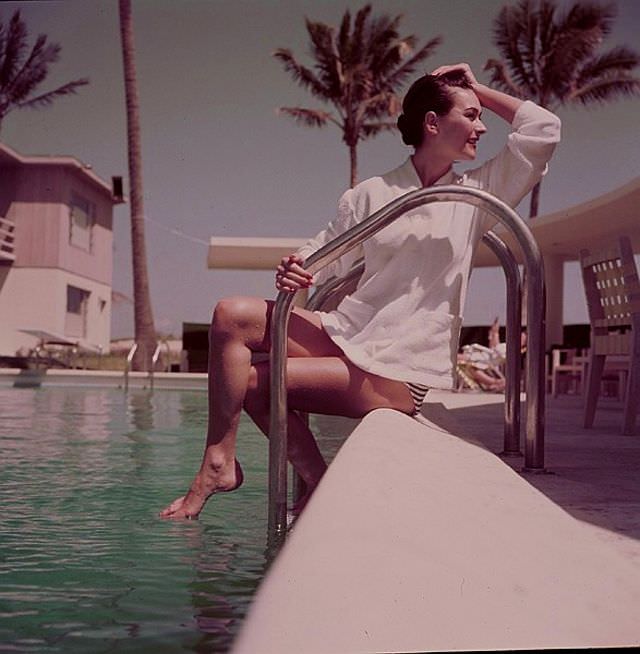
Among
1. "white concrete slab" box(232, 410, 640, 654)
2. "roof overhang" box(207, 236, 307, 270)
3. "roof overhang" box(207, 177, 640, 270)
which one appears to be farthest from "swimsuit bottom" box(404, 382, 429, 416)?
"roof overhang" box(207, 236, 307, 270)

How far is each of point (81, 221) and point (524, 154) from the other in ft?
61.6

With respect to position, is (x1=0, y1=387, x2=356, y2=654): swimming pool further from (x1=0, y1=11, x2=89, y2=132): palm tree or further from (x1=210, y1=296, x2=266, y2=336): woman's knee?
(x1=0, y1=11, x2=89, y2=132): palm tree

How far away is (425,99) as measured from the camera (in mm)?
2516

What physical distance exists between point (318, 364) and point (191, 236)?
13.1 metres

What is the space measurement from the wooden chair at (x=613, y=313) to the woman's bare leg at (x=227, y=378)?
2340 millimetres

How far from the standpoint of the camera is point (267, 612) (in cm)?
117

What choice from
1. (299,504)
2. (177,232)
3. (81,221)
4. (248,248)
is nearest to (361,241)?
(299,504)

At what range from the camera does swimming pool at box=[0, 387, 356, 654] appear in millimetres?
1795

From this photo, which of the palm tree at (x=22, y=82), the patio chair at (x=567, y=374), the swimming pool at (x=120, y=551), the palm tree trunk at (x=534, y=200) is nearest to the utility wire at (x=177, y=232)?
the palm tree at (x=22, y=82)

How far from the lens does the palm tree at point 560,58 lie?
13.4m

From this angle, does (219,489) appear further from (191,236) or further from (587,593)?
(191,236)

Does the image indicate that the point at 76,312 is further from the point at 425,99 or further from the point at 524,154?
the point at 524,154

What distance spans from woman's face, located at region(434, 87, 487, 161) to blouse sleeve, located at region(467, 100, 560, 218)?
89mm

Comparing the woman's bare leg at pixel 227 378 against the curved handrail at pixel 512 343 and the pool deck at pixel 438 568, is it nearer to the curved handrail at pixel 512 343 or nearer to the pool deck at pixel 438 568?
the pool deck at pixel 438 568
